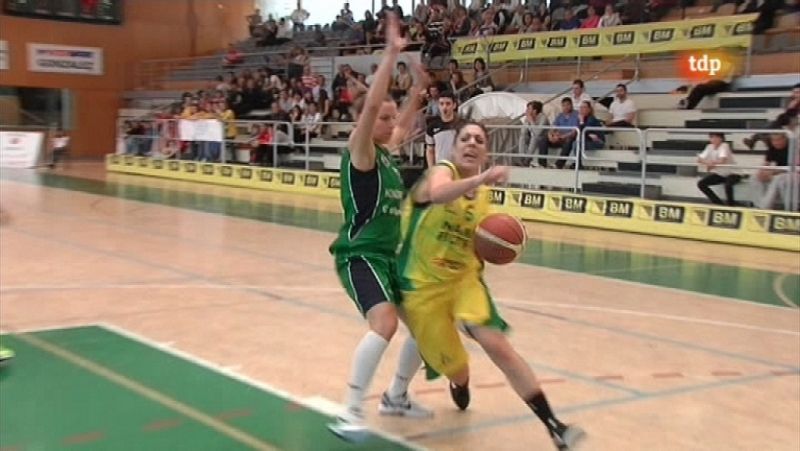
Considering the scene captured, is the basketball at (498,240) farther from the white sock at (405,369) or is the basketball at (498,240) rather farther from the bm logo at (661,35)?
the bm logo at (661,35)

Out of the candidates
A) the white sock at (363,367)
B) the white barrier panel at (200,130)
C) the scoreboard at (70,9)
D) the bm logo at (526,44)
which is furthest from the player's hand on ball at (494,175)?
the scoreboard at (70,9)

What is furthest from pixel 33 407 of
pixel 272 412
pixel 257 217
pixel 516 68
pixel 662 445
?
pixel 516 68

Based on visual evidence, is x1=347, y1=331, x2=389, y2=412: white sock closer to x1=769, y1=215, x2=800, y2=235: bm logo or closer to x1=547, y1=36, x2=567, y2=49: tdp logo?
x1=769, y1=215, x2=800, y2=235: bm logo

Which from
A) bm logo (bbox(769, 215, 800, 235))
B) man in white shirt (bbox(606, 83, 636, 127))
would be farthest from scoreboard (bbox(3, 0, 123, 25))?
bm logo (bbox(769, 215, 800, 235))

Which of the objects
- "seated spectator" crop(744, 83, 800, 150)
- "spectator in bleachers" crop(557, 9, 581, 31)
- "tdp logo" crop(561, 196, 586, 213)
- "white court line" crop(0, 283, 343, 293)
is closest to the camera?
"white court line" crop(0, 283, 343, 293)

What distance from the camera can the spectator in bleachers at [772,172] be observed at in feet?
44.4

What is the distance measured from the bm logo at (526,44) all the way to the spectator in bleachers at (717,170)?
7879mm

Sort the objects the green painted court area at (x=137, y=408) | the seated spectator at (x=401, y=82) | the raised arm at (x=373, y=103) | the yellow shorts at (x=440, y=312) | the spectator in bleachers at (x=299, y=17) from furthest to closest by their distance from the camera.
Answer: the spectator in bleachers at (x=299, y=17), the seated spectator at (x=401, y=82), the yellow shorts at (x=440, y=312), the green painted court area at (x=137, y=408), the raised arm at (x=373, y=103)

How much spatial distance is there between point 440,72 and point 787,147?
11093 mm

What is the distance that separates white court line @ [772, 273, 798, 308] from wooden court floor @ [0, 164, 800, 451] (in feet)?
0.18

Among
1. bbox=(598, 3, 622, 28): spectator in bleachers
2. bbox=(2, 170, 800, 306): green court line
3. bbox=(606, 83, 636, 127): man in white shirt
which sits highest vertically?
bbox=(598, 3, 622, 28): spectator in bleachers

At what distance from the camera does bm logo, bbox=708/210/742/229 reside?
13.7m

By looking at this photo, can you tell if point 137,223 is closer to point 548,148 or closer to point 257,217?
point 257,217

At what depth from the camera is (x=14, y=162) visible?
86.9ft
